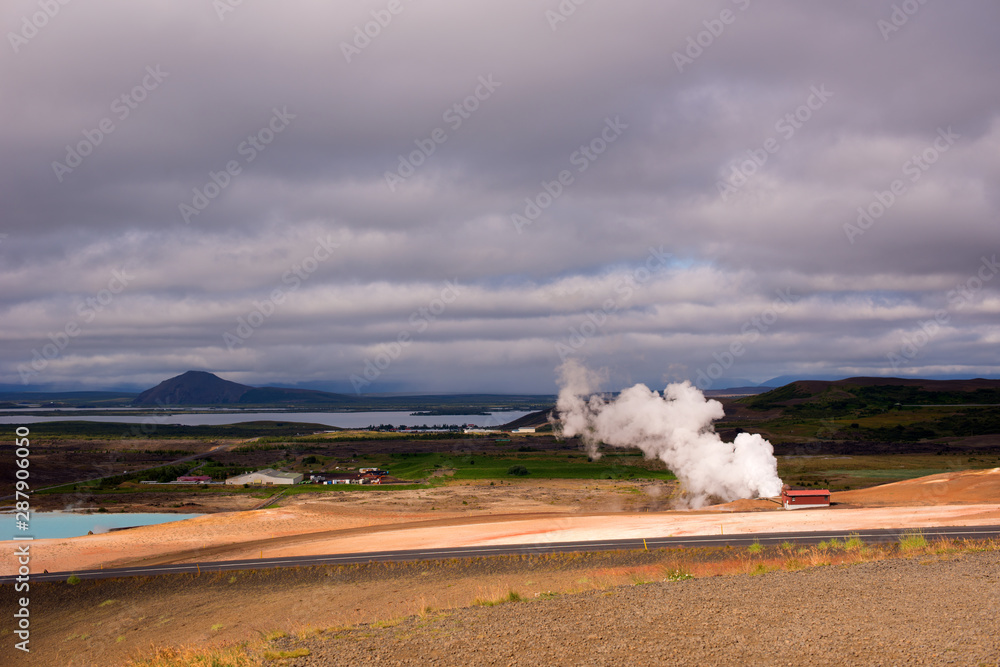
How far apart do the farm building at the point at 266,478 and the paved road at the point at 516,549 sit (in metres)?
70.1

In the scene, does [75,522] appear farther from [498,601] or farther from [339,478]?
[498,601]

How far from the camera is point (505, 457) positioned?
164000 mm

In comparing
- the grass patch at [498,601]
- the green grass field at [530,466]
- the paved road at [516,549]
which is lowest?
the green grass field at [530,466]

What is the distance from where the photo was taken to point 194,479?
130125 mm

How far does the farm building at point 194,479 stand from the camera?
127m

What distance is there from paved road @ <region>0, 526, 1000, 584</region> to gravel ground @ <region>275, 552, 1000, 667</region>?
20169 mm

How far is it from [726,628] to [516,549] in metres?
31.8

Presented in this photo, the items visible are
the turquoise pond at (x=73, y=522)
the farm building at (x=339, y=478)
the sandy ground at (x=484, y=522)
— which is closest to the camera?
the sandy ground at (x=484, y=522)

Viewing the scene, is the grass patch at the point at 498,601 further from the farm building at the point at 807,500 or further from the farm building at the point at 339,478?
the farm building at the point at 339,478

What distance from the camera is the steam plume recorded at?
8069cm

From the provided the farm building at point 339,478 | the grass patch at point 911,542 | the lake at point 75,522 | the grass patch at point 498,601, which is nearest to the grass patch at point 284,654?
the grass patch at point 498,601

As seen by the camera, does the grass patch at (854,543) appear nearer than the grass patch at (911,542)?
No

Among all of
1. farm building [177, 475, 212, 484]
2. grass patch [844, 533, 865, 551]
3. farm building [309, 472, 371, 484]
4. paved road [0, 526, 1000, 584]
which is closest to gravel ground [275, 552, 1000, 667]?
grass patch [844, 533, 865, 551]

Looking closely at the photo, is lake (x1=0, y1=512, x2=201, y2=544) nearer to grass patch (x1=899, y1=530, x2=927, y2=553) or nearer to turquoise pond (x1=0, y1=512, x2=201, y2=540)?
turquoise pond (x1=0, y1=512, x2=201, y2=540)
